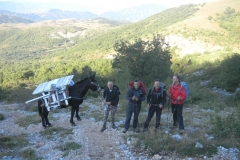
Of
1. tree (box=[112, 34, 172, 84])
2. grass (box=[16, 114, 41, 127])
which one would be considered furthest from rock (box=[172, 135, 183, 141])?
tree (box=[112, 34, 172, 84])

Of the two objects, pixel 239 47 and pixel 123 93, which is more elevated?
pixel 239 47

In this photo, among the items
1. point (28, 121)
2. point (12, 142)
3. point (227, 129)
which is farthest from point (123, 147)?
point (28, 121)

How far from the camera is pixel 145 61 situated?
28125 millimetres

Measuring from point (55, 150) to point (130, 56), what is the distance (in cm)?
2204

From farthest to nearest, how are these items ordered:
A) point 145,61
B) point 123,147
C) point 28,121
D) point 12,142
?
1. point 145,61
2. point 28,121
3. point 12,142
4. point 123,147

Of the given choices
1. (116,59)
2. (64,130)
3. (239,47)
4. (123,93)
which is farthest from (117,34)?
(64,130)

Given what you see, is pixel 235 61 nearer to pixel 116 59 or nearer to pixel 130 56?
pixel 130 56

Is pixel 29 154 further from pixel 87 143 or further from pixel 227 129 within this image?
pixel 227 129

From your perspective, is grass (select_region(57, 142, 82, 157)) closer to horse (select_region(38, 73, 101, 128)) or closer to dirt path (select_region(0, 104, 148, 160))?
dirt path (select_region(0, 104, 148, 160))

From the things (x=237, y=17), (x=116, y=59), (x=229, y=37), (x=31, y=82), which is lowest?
(x=31, y=82)

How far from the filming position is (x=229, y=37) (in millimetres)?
85625

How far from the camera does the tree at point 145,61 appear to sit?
27359 millimetres

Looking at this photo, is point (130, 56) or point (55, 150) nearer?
point (55, 150)

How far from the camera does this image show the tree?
27.4m
